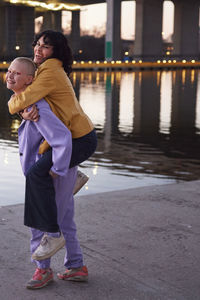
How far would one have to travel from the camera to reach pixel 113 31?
242ft

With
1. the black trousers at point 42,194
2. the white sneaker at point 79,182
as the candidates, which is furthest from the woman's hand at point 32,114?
the white sneaker at point 79,182

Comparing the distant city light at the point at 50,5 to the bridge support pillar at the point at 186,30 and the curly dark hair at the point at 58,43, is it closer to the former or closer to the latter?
the bridge support pillar at the point at 186,30

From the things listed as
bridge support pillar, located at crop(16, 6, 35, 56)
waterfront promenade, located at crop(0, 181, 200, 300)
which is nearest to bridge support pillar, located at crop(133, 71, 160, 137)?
waterfront promenade, located at crop(0, 181, 200, 300)

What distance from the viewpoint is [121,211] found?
5582 millimetres

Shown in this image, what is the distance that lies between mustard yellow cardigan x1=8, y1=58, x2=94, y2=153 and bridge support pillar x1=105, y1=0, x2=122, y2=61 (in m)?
71.0

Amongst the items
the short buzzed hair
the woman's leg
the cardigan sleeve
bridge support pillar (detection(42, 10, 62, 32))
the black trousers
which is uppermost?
bridge support pillar (detection(42, 10, 62, 32))

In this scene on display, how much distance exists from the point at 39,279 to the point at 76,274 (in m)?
0.27

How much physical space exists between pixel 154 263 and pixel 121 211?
135 cm

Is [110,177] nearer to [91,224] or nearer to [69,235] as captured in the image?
[91,224]

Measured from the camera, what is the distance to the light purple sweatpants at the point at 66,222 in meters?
3.77

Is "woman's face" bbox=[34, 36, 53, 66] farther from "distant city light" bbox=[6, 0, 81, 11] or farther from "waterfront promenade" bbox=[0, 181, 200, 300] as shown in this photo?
"distant city light" bbox=[6, 0, 81, 11]

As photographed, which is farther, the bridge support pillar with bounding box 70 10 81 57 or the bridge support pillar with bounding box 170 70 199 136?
the bridge support pillar with bounding box 70 10 81 57

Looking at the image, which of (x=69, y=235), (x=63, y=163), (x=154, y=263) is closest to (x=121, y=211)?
(x=154, y=263)

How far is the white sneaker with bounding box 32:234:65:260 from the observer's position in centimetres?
371
